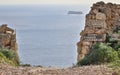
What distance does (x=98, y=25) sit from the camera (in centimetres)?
1870

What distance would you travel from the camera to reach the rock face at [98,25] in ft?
59.1

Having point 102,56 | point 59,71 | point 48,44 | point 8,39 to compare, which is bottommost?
point 48,44

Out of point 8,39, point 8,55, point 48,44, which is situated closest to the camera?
point 8,55

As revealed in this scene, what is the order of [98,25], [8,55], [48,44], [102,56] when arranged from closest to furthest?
1. [102,56]
2. [8,55]
3. [98,25]
4. [48,44]

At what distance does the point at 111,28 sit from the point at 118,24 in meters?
0.36

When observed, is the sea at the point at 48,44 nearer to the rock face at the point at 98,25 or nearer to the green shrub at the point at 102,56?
the rock face at the point at 98,25

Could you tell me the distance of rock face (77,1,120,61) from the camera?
18.0 m

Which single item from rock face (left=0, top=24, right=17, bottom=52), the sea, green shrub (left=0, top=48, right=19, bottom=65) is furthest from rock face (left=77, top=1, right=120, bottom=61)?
green shrub (left=0, top=48, right=19, bottom=65)

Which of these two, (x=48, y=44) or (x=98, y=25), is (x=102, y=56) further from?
(x=48, y=44)

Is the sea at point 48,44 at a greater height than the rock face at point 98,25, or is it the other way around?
the rock face at point 98,25

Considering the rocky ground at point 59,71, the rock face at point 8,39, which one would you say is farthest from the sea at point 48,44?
the rocky ground at point 59,71

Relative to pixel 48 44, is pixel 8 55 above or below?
above

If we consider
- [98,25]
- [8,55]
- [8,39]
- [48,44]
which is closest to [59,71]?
[8,55]

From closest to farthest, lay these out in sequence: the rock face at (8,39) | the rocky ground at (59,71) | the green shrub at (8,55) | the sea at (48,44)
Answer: the rocky ground at (59,71)
the green shrub at (8,55)
the rock face at (8,39)
the sea at (48,44)
